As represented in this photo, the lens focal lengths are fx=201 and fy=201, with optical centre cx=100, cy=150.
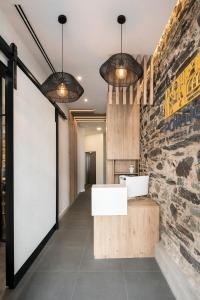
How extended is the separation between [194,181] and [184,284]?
108 centimetres

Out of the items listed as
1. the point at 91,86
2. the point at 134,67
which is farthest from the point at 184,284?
the point at 91,86

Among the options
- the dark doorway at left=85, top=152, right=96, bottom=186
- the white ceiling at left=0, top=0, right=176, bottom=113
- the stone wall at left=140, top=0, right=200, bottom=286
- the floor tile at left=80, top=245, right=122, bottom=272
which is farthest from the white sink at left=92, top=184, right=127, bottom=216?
the dark doorway at left=85, top=152, right=96, bottom=186

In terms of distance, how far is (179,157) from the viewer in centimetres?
236

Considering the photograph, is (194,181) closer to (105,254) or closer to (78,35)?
(105,254)

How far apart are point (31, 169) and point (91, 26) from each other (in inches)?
85.6

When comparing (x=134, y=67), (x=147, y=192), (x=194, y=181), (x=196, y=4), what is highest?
(x=196, y=4)

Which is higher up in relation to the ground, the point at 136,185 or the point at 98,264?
the point at 136,185

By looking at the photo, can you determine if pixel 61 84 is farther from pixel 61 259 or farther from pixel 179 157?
pixel 61 259

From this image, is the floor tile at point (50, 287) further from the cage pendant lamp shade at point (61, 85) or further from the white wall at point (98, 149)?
the white wall at point (98, 149)

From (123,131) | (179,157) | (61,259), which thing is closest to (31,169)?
→ (61,259)

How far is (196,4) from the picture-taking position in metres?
1.94

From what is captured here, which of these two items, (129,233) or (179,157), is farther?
(129,233)

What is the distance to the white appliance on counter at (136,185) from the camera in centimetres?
346

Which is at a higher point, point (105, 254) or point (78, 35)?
point (78, 35)
